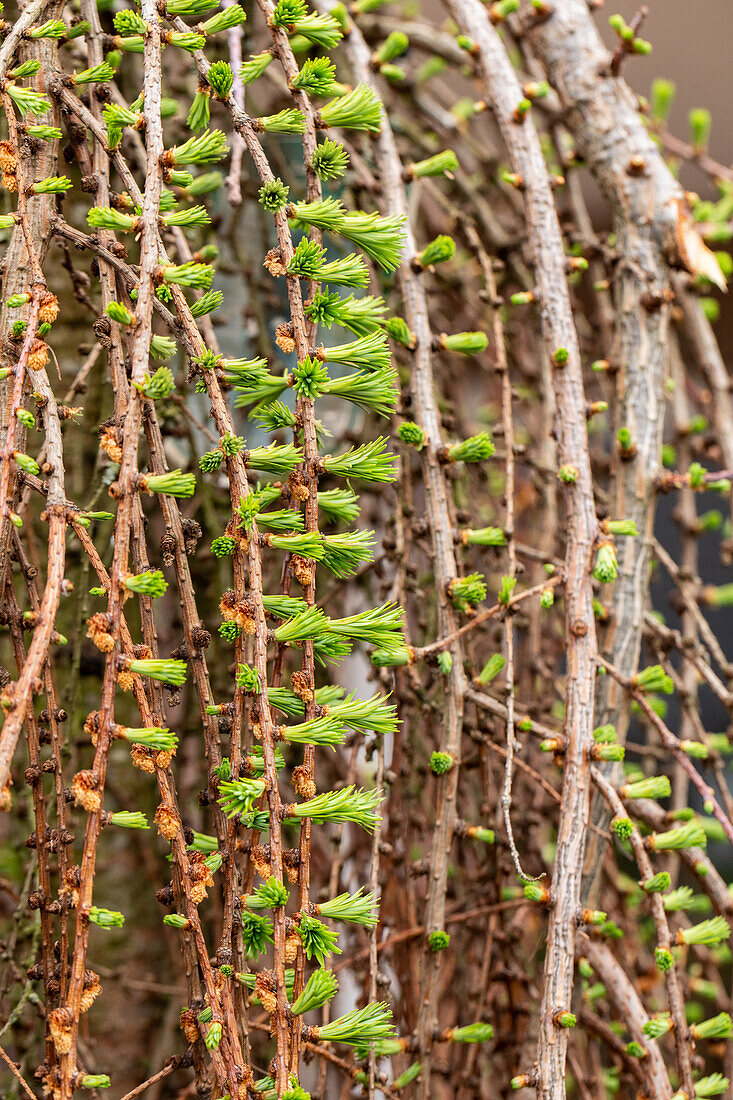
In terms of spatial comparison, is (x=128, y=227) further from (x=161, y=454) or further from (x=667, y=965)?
(x=667, y=965)

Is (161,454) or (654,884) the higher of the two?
(161,454)

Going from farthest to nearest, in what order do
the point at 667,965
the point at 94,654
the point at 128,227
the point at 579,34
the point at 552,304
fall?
the point at 94,654
the point at 579,34
the point at 552,304
the point at 667,965
the point at 128,227

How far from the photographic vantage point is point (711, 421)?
1080 millimetres

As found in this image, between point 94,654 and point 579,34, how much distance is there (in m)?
0.84

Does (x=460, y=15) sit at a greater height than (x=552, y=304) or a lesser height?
greater

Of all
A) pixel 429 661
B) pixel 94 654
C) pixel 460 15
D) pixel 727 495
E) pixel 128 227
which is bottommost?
pixel 94 654

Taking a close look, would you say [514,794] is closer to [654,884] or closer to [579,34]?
[654,884]

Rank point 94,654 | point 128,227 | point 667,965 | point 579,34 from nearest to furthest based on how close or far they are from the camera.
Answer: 1. point 128,227
2. point 667,965
3. point 579,34
4. point 94,654

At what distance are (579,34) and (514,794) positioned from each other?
0.78m

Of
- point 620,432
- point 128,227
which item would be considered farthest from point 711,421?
point 128,227

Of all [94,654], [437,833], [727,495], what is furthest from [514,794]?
[94,654]

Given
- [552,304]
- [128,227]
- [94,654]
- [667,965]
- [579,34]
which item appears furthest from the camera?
[94,654]

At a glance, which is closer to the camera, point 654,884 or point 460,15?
point 654,884

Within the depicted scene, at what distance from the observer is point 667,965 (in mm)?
628
